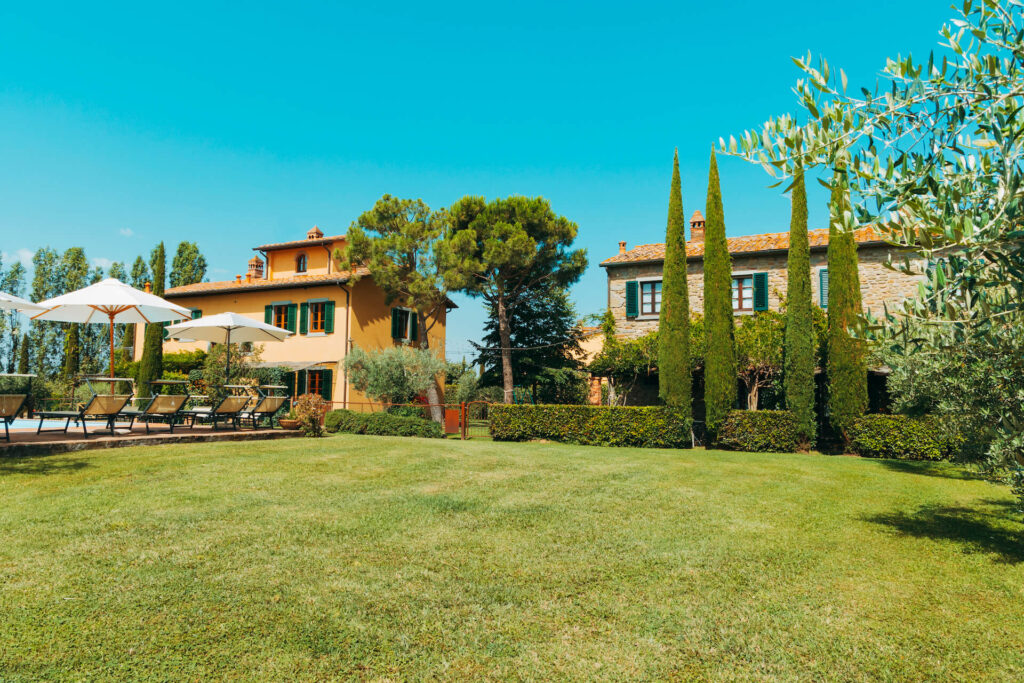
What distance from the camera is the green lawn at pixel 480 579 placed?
2953 mm

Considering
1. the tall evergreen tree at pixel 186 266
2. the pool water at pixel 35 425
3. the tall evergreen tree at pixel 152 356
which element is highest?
the tall evergreen tree at pixel 186 266

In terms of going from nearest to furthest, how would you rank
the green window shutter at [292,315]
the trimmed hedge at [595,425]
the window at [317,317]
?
the trimmed hedge at [595,425], the window at [317,317], the green window shutter at [292,315]

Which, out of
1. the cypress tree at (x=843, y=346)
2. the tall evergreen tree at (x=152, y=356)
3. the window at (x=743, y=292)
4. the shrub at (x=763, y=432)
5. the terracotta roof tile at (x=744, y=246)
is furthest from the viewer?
the tall evergreen tree at (x=152, y=356)

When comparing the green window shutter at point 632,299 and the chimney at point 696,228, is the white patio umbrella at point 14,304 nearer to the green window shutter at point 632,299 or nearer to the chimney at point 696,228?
the green window shutter at point 632,299

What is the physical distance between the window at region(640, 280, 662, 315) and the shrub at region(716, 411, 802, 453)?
6.21 metres

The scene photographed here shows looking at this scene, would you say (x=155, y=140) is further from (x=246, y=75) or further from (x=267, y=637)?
(x=267, y=637)

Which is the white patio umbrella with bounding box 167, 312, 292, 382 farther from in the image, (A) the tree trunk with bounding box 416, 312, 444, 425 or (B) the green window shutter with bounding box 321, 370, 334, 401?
(B) the green window shutter with bounding box 321, 370, 334, 401

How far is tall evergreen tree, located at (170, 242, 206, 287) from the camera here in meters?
41.5

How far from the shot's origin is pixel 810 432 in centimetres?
1484

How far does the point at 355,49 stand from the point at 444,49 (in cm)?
224

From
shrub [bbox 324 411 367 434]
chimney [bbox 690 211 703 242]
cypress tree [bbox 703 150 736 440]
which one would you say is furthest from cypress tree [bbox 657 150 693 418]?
shrub [bbox 324 411 367 434]

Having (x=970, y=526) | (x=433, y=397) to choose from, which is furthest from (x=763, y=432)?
(x=433, y=397)

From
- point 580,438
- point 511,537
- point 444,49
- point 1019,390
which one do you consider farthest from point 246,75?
point 1019,390

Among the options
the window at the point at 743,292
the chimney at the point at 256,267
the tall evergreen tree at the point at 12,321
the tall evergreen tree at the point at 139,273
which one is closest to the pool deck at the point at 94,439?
the window at the point at 743,292
